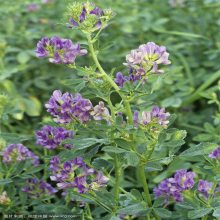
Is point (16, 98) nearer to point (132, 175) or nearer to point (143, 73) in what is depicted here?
point (132, 175)

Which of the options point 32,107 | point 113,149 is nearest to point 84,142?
point 113,149

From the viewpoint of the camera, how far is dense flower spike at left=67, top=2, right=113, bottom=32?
127 cm

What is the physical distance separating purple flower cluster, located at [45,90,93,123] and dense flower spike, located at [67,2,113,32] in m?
0.17

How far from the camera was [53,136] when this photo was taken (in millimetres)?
1406

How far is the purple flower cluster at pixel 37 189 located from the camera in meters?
1.61

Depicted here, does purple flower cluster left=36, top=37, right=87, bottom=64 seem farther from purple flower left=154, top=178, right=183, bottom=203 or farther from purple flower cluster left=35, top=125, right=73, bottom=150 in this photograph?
purple flower left=154, top=178, right=183, bottom=203

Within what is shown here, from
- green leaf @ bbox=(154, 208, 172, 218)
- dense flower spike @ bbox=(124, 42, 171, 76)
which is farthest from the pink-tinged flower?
green leaf @ bbox=(154, 208, 172, 218)

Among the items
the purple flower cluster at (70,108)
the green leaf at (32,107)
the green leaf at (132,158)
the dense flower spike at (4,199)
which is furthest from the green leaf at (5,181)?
the green leaf at (32,107)

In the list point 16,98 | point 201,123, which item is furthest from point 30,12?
point 201,123

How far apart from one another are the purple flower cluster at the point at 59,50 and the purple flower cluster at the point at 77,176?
248 mm

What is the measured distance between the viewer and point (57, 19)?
2912mm

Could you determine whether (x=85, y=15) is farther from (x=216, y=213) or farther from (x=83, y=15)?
(x=216, y=213)

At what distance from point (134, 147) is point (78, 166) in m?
0.15

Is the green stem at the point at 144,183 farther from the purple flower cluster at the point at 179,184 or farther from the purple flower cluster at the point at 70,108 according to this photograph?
the purple flower cluster at the point at 70,108
